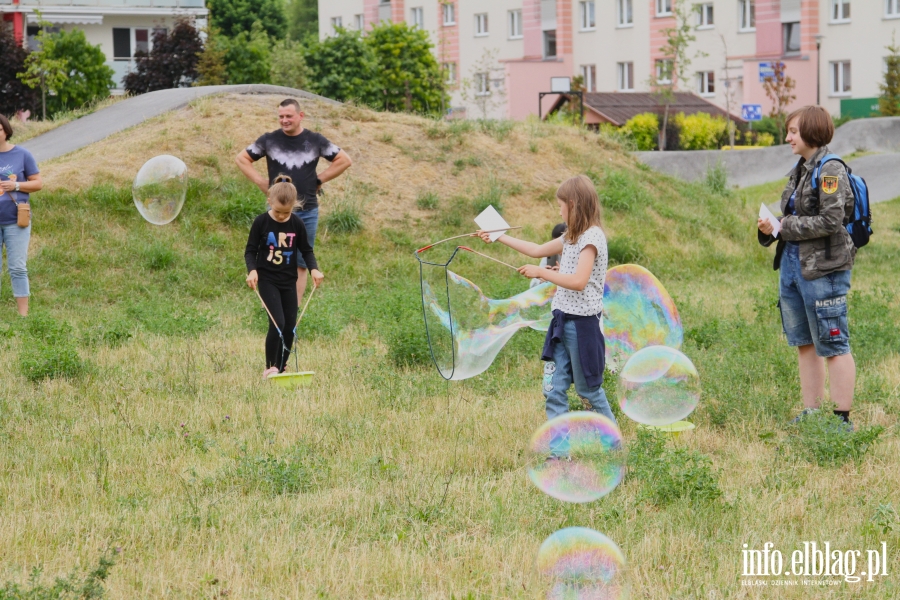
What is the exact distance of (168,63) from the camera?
33.8 metres

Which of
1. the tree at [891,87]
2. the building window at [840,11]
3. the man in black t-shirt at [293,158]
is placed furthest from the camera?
the building window at [840,11]

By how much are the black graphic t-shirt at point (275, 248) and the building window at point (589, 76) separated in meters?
45.2

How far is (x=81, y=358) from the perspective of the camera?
8.49m

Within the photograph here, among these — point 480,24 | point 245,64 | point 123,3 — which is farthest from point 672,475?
point 480,24

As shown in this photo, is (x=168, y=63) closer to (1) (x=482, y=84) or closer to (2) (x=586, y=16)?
(1) (x=482, y=84)

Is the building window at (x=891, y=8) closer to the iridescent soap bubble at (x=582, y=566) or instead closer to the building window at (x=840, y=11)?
the building window at (x=840, y=11)

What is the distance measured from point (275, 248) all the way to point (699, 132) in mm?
30387

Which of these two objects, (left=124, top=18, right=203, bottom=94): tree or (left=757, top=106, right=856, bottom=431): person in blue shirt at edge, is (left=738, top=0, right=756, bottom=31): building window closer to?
(left=124, top=18, right=203, bottom=94): tree

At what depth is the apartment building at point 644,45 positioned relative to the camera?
4228cm

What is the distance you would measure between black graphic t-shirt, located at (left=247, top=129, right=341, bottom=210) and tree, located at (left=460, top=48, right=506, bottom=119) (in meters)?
41.6

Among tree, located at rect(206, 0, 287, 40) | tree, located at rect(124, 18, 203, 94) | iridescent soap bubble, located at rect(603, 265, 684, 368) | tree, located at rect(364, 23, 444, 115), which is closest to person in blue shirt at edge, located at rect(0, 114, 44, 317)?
iridescent soap bubble, located at rect(603, 265, 684, 368)

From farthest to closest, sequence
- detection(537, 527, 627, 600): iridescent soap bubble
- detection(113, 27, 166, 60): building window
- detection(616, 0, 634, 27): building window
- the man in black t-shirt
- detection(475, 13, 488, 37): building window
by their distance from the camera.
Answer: detection(475, 13, 488, 37): building window
detection(616, 0, 634, 27): building window
detection(113, 27, 166, 60): building window
the man in black t-shirt
detection(537, 527, 627, 600): iridescent soap bubble

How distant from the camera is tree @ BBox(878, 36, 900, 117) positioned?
38906 millimetres

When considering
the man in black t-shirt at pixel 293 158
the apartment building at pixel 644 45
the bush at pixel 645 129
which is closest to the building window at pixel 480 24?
the apartment building at pixel 644 45
